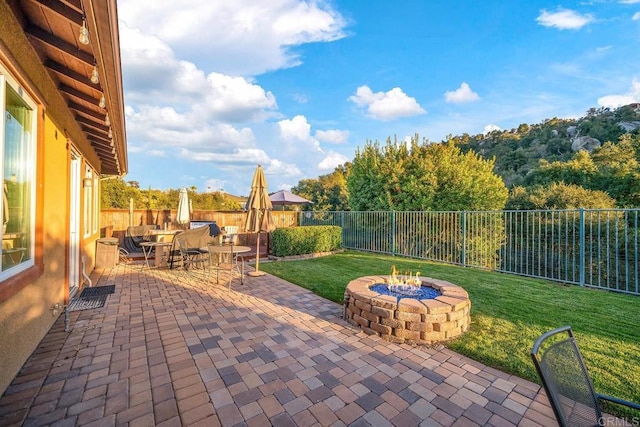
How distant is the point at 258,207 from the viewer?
6488 millimetres

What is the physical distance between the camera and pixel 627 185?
13.0 meters

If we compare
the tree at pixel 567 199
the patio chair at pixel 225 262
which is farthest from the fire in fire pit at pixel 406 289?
the tree at pixel 567 199

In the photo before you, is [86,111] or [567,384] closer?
[567,384]

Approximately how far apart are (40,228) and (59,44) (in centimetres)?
168

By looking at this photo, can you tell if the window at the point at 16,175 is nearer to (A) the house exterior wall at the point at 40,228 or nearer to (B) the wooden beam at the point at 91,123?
(A) the house exterior wall at the point at 40,228

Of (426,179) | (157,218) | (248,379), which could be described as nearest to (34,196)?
(248,379)

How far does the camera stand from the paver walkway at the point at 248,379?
191 centimetres

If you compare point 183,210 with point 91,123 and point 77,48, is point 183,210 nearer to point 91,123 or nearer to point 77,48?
point 91,123

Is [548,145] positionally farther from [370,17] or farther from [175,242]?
[175,242]

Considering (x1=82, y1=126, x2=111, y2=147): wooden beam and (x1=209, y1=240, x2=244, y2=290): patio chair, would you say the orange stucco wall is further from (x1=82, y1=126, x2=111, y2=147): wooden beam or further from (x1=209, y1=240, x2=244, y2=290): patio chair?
A: (x1=209, y1=240, x2=244, y2=290): patio chair

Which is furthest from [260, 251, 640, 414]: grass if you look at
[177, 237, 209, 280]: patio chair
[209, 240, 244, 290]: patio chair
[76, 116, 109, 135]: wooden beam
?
[76, 116, 109, 135]: wooden beam

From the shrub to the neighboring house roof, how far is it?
5168 millimetres

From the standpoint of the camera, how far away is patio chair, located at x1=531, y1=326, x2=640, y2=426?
1147 mm

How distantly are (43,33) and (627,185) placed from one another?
19.5 meters
